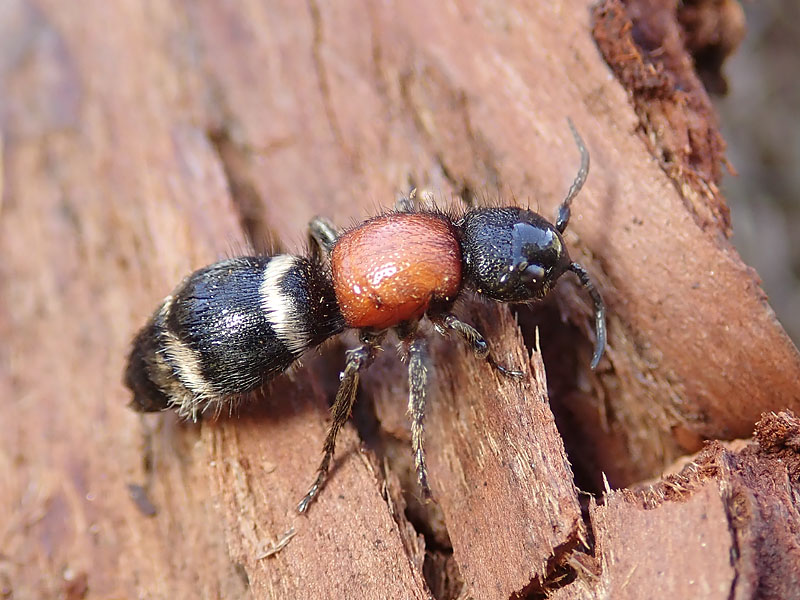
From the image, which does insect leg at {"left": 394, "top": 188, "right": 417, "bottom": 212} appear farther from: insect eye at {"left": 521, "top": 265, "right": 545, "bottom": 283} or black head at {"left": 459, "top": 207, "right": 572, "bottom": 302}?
insect eye at {"left": 521, "top": 265, "right": 545, "bottom": 283}

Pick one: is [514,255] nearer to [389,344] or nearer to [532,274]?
[532,274]

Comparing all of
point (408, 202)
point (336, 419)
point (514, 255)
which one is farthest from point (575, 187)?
point (336, 419)

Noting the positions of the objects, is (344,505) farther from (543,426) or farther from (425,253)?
(425,253)

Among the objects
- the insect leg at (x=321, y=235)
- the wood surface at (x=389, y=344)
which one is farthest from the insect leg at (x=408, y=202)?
the insect leg at (x=321, y=235)

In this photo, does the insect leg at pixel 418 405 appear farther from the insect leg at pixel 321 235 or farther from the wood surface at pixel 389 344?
the insect leg at pixel 321 235

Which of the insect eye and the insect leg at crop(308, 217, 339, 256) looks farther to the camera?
the insect leg at crop(308, 217, 339, 256)

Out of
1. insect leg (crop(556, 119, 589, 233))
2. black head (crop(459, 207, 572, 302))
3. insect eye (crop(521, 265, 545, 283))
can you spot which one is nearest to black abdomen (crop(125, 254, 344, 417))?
black head (crop(459, 207, 572, 302))
